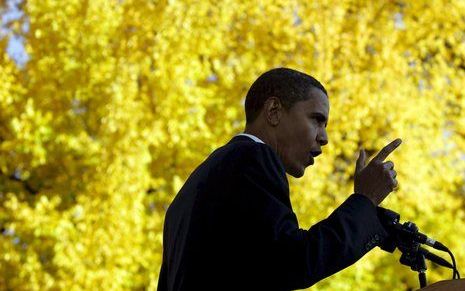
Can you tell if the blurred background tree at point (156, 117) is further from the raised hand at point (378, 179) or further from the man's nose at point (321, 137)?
the raised hand at point (378, 179)

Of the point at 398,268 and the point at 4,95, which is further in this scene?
the point at 398,268

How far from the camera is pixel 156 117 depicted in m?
11.6

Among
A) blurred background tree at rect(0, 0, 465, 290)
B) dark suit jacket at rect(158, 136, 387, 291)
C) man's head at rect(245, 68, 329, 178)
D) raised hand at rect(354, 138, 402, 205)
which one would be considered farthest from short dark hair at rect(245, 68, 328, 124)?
blurred background tree at rect(0, 0, 465, 290)

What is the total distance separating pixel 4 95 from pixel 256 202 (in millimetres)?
9068

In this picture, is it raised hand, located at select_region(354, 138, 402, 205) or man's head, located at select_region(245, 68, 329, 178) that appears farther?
man's head, located at select_region(245, 68, 329, 178)

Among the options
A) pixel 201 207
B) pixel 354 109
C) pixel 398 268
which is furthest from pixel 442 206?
pixel 201 207

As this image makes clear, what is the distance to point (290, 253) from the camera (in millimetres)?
2793

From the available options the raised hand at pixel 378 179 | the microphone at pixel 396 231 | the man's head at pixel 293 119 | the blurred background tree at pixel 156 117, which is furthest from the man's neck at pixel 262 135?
the blurred background tree at pixel 156 117

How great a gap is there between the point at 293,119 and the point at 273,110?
83mm

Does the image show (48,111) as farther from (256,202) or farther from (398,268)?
(256,202)

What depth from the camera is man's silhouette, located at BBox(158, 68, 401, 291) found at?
2.83 m

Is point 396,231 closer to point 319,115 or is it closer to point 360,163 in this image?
point 360,163

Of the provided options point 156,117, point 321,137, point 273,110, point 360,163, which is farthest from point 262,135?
point 156,117

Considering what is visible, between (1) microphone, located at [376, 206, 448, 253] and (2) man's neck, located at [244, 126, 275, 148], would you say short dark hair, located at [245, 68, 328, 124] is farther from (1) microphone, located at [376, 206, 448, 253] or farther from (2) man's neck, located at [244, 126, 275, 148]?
(1) microphone, located at [376, 206, 448, 253]
